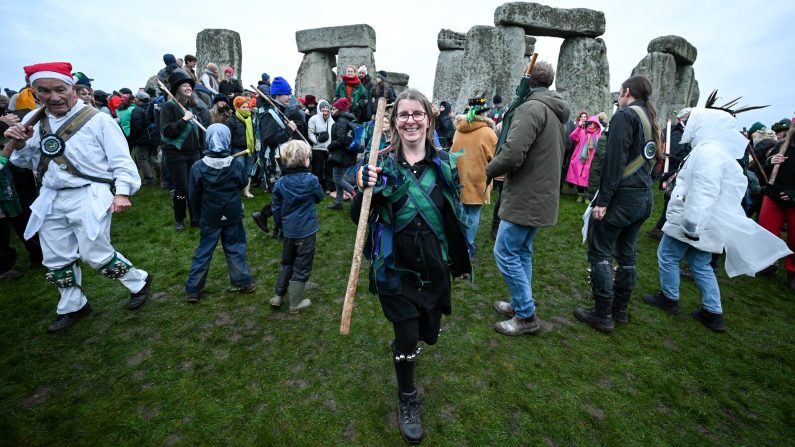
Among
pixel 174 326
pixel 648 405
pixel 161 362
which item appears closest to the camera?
pixel 648 405

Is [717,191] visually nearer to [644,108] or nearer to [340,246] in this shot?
[644,108]

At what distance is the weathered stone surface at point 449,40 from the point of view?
13.5 metres

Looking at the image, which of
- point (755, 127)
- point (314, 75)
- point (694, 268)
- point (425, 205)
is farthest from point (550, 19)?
point (425, 205)

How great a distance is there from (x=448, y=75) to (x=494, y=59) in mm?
3053

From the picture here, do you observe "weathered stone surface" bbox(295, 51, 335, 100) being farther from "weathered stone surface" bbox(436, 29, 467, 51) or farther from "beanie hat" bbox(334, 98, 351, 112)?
"beanie hat" bbox(334, 98, 351, 112)

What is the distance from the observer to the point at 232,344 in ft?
10.6

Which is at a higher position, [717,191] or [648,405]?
[717,191]

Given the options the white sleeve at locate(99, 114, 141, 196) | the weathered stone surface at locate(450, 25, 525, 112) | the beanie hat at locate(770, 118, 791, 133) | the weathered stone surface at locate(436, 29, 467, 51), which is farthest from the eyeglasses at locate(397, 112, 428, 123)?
the weathered stone surface at locate(436, 29, 467, 51)

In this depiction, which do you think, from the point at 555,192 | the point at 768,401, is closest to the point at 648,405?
the point at 768,401

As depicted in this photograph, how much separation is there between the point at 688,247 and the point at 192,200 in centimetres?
514

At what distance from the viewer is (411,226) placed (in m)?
2.16

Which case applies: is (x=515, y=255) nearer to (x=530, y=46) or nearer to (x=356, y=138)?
(x=356, y=138)

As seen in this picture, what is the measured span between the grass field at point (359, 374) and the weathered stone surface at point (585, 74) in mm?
8396

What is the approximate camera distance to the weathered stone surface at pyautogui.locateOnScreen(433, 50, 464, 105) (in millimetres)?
13336
